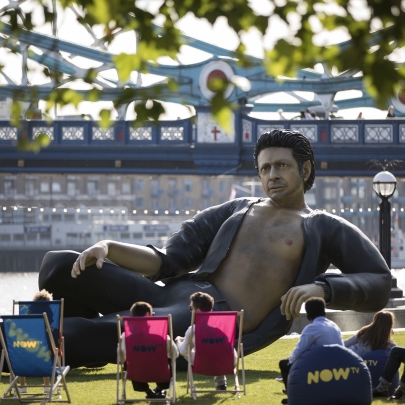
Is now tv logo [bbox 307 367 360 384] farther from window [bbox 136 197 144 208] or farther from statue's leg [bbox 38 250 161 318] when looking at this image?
window [bbox 136 197 144 208]

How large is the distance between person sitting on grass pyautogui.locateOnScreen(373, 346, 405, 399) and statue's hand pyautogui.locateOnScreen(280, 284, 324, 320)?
0.63 metres

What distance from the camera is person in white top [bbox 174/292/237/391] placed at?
25.6ft

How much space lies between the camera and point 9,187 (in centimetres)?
10625

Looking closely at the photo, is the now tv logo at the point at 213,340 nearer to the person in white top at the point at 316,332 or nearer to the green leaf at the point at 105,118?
the person in white top at the point at 316,332

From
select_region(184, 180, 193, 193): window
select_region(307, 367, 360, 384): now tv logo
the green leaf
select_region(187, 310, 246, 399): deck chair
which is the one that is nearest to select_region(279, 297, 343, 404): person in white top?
select_region(307, 367, 360, 384): now tv logo

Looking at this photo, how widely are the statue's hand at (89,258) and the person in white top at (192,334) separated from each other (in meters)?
0.87

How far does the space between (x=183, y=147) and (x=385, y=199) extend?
2036 cm

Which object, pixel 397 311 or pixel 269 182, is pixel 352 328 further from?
pixel 269 182

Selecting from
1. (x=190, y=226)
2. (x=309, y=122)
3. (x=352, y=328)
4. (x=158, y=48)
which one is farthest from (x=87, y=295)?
(x=309, y=122)

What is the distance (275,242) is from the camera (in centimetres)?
871

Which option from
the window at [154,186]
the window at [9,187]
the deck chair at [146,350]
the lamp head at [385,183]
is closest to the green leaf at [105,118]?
the deck chair at [146,350]

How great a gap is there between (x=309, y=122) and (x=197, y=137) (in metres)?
3.86

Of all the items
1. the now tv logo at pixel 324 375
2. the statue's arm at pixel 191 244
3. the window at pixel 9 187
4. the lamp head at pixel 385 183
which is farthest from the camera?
the window at pixel 9 187

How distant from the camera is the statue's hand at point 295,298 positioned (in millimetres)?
7918
